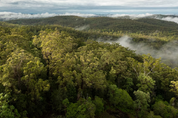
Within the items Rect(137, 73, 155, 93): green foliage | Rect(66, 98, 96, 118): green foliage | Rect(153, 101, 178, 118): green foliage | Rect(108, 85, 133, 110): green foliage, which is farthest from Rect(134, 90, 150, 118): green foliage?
Rect(66, 98, 96, 118): green foliage

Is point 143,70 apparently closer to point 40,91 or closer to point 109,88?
point 109,88

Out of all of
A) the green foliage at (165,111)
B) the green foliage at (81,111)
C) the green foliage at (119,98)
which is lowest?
the green foliage at (165,111)

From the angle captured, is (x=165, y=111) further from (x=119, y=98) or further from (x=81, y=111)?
(x=81, y=111)

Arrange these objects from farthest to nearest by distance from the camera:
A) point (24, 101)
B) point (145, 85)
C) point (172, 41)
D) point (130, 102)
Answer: point (172, 41) < point (145, 85) < point (130, 102) < point (24, 101)

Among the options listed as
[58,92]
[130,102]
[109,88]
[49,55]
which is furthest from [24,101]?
[130,102]

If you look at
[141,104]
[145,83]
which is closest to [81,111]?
[141,104]

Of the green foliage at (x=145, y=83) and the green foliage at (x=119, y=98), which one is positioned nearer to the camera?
the green foliage at (x=119, y=98)

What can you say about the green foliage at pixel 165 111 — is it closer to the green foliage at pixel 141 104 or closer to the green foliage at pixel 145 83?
the green foliage at pixel 141 104

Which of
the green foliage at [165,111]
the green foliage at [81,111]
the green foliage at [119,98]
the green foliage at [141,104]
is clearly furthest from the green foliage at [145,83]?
the green foliage at [81,111]

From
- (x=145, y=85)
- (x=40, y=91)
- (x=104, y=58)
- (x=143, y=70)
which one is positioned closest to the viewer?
(x=40, y=91)

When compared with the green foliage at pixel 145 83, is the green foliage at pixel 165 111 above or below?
below

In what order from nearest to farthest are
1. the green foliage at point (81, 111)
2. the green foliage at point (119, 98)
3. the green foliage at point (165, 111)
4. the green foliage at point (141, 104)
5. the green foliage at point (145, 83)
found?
1. the green foliage at point (81, 111)
2. the green foliage at point (165, 111)
3. the green foliage at point (141, 104)
4. the green foliage at point (119, 98)
5. the green foliage at point (145, 83)
